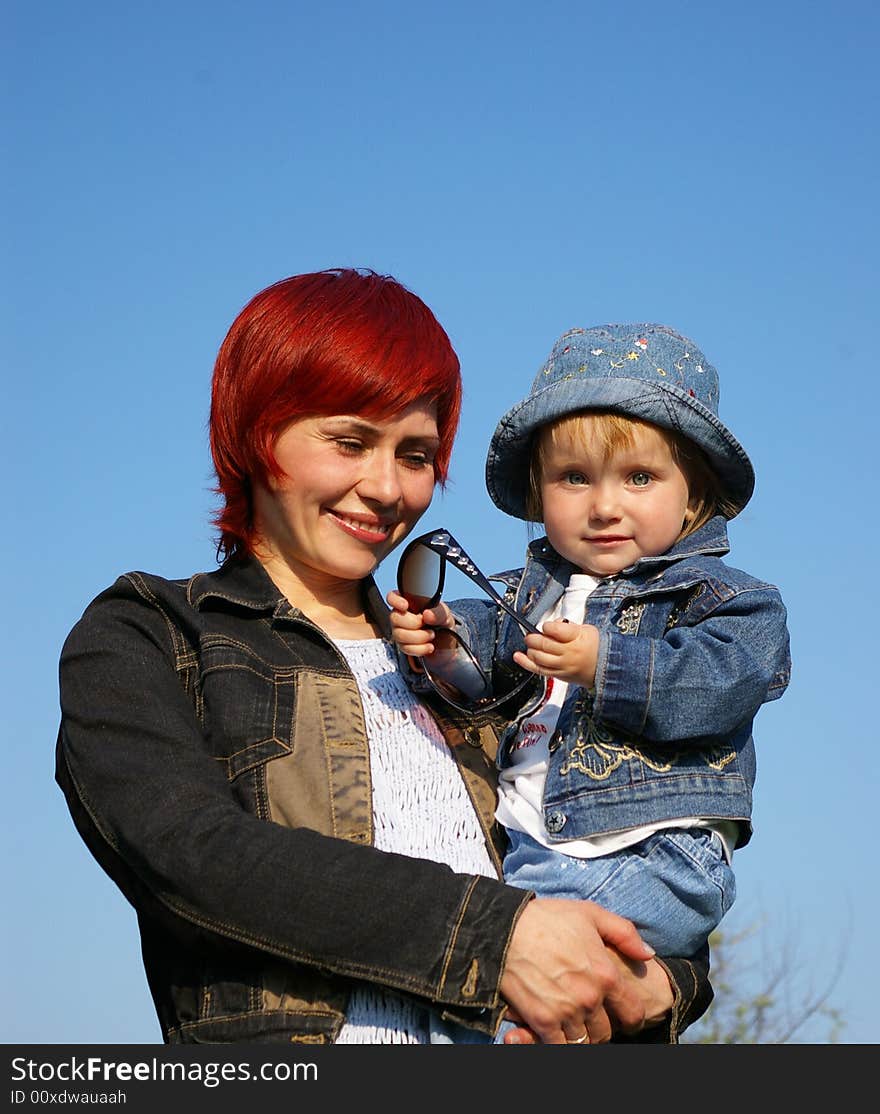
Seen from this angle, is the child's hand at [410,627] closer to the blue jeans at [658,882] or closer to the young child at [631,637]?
the young child at [631,637]

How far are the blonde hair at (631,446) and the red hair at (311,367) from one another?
328 millimetres

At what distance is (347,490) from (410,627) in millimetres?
413

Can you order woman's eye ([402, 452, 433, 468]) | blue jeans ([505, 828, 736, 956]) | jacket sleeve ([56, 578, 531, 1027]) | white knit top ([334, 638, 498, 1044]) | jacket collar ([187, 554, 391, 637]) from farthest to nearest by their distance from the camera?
woman's eye ([402, 452, 433, 468]) < jacket collar ([187, 554, 391, 637]) < blue jeans ([505, 828, 736, 956]) < white knit top ([334, 638, 498, 1044]) < jacket sleeve ([56, 578, 531, 1027])

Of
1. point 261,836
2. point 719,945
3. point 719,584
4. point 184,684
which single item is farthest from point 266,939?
point 719,945

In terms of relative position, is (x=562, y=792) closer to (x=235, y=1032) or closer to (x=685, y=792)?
(x=685, y=792)

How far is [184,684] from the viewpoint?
3719 mm

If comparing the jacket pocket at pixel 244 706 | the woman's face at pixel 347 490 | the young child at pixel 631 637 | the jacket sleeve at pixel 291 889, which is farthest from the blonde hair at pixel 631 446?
the jacket sleeve at pixel 291 889

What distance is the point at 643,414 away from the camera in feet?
12.8

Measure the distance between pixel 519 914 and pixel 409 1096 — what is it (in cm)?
45

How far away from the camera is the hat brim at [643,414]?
392 centimetres

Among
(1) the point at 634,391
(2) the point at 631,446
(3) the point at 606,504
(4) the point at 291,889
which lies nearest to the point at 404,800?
(4) the point at 291,889

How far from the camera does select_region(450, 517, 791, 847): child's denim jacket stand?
357 centimetres

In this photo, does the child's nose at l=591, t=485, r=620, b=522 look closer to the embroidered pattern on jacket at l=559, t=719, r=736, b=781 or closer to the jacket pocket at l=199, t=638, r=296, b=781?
the embroidered pattern on jacket at l=559, t=719, r=736, b=781

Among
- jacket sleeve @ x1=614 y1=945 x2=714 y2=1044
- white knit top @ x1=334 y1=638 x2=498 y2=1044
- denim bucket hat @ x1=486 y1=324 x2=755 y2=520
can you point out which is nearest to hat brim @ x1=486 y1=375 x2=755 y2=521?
denim bucket hat @ x1=486 y1=324 x2=755 y2=520
